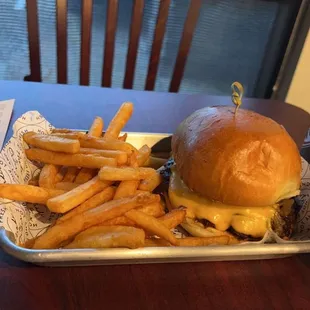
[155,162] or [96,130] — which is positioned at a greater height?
[96,130]

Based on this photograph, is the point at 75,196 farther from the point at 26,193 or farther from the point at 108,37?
the point at 108,37

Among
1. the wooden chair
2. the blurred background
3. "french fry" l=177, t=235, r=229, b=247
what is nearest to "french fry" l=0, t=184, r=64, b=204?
"french fry" l=177, t=235, r=229, b=247

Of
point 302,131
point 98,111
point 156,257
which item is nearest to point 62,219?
point 156,257

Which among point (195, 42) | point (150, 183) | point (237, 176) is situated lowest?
point (195, 42)

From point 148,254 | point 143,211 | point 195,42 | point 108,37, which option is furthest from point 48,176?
point 195,42

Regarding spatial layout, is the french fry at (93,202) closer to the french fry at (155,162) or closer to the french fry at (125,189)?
the french fry at (125,189)

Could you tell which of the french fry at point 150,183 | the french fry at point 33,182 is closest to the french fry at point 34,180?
the french fry at point 33,182
